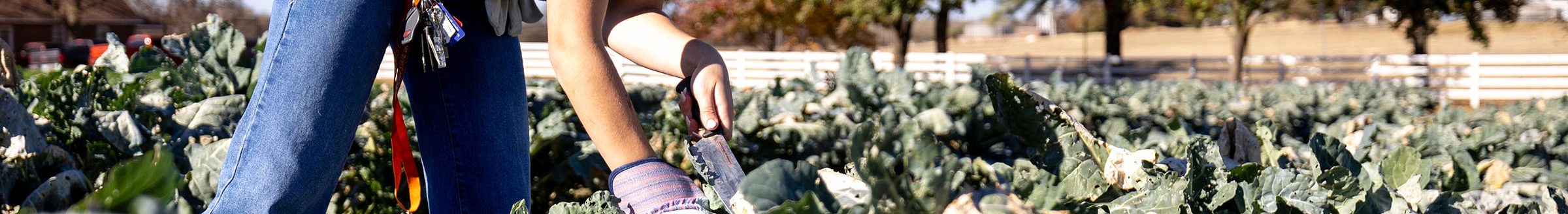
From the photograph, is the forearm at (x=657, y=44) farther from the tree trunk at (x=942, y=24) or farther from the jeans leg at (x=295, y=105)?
the tree trunk at (x=942, y=24)

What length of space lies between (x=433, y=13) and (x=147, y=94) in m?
1.65

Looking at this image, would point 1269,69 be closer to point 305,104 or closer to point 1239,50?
point 1239,50

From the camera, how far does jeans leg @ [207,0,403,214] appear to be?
4.63 ft

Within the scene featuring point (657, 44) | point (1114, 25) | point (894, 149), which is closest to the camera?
point (894, 149)

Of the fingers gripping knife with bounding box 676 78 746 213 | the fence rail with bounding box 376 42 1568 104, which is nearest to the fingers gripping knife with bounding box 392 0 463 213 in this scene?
the fingers gripping knife with bounding box 676 78 746 213

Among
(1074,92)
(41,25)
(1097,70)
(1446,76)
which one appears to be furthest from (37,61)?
(1074,92)

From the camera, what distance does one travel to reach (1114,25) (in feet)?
75.8

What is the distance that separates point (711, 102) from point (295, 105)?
0.49 meters

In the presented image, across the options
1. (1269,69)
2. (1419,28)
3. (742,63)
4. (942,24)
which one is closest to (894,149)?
(1419,28)

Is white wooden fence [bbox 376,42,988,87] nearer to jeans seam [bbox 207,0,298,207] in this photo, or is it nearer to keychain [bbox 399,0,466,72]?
keychain [bbox 399,0,466,72]

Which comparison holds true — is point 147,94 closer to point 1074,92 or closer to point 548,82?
point 548,82

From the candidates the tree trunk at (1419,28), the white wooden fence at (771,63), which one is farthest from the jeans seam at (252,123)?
the white wooden fence at (771,63)

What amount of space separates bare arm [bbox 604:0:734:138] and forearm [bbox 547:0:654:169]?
0.07m

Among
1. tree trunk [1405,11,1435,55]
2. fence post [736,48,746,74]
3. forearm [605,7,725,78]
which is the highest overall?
forearm [605,7,725,78]
